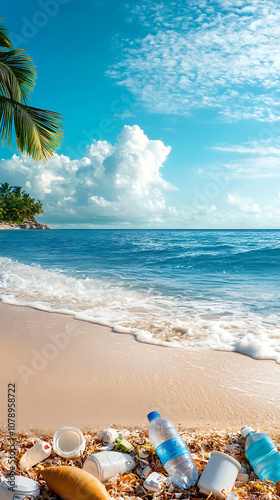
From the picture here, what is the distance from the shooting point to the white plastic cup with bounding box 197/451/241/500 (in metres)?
1.67

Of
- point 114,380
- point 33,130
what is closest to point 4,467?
point 114,380

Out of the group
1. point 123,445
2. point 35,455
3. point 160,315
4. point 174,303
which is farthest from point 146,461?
point 174,303

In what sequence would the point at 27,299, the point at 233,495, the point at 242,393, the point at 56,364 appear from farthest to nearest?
the point at 27,299 → the point at 56,364 → the point at 242,393 → the point at 233,495

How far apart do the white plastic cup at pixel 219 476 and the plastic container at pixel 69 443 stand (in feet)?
2.61

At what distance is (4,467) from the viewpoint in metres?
1.85

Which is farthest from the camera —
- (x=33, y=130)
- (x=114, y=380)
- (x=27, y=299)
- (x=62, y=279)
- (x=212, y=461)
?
(x=62, y=279)

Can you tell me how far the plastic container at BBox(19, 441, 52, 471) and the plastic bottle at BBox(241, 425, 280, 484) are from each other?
1340mm

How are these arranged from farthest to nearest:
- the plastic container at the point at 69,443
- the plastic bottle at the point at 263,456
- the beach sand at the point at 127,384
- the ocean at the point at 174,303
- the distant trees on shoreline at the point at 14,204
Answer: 1. the distant trees on shoreline at the point at 14,204
2. the ocean at the point at 174,303
3. the beach sand at the point at 127,384
4. the plastic container at the point at 69,443
5. the plastic bottle at the point at 263,456

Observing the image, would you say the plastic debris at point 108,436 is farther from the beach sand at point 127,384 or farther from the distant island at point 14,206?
the distant island at point 14,206

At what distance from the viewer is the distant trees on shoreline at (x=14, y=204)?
A: 268 ft

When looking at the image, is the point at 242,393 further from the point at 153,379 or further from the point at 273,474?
the point at 273,474

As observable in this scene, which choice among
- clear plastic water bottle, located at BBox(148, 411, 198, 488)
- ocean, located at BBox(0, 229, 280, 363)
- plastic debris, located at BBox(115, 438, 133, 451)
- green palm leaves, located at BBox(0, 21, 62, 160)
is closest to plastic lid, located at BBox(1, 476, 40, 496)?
plastic debris, located at BBox(115, 438, 133, 451)

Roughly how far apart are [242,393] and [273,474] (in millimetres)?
1268

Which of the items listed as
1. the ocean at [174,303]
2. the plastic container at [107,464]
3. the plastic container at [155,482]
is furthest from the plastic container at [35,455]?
the ocean at [174,303]
